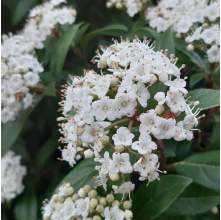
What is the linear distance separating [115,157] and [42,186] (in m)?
1.33

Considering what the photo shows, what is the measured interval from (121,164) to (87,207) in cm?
28

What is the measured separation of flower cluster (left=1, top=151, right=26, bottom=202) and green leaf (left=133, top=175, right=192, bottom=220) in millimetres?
937

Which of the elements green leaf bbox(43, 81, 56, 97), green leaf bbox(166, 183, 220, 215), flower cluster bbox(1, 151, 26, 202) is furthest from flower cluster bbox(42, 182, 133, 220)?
flower cluster bbox(1, 151, 26, 202)

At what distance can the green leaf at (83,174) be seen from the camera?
55.4 inches

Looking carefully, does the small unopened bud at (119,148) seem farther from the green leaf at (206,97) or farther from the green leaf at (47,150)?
the green leaf at (47,150)

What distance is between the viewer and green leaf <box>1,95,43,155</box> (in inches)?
70.4

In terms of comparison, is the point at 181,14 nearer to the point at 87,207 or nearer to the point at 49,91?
the point at 49,91

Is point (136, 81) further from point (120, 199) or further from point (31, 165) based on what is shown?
point (31, 165)

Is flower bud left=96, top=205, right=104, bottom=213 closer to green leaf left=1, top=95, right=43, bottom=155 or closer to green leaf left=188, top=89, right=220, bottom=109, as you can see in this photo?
green leaf left=188, top=89, right=220, bottom=109

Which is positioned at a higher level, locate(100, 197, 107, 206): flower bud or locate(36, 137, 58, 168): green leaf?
locate(36, 137, 58, 168): green leaf

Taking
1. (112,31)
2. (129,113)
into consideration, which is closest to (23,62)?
(112,31)

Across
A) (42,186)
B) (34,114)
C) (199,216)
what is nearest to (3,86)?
(34,114)

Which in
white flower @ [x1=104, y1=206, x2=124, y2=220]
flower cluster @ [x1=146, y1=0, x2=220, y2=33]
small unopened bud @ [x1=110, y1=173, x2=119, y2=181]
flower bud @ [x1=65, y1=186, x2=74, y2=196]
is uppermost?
flower cluster @ [x1=146, y1=0, x2=220, y2=33]

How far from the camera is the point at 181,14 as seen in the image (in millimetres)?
1638
